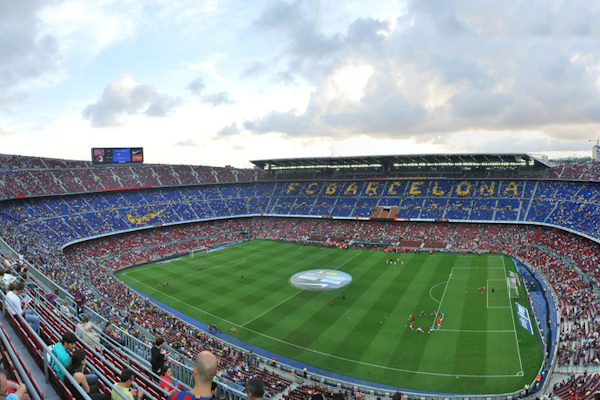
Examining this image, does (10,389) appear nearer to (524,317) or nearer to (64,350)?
(64,350)

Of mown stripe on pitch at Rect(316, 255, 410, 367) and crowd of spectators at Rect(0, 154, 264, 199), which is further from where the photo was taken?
crowd of spectators at Rect(0, 154, 264, 199)

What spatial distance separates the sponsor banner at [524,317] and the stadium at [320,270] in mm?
240

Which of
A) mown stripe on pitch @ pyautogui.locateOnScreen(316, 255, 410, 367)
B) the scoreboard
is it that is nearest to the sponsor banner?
mown stripe on pitch @ pyautogui.locateOnScreen(316, 255, 410, 367)

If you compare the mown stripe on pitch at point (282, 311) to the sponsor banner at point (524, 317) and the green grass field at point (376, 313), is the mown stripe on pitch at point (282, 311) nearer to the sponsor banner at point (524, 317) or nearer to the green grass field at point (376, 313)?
the green grass field at point (376, 313)

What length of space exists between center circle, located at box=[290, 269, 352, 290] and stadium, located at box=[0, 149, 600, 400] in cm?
35

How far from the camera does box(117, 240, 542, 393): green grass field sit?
78.8ft

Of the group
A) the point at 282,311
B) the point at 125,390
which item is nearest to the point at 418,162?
the point at 282,311

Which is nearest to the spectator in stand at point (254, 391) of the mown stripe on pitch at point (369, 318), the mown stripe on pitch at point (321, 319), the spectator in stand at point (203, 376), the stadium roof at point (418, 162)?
the spectator in stand at point (203, 376)

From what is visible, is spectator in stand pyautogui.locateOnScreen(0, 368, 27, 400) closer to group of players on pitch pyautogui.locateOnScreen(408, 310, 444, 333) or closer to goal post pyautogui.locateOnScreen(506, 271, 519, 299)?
group of players on pitch pyautogui.locateOnScreen(408, 310, 444, 333)

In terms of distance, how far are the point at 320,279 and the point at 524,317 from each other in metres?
20.6

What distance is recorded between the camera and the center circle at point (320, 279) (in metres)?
39.9

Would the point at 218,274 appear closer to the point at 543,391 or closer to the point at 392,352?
the point at 392,352

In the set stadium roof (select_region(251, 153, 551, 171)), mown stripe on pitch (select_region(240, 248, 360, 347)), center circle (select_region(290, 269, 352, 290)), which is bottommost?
mown stripe on pitch (select_region(240, 248, 360, 347))

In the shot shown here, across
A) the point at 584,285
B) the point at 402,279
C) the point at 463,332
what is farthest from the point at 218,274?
the point at 584,285
